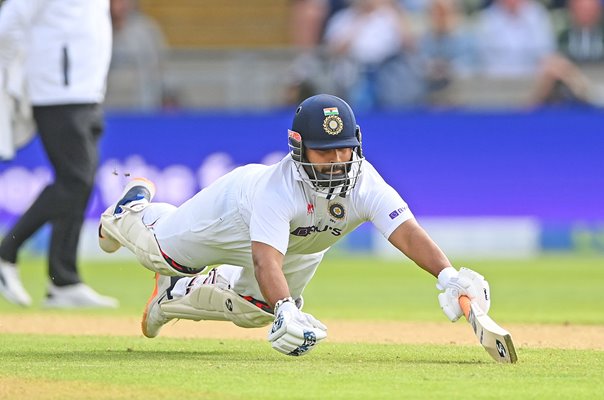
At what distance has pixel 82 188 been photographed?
29.6 ft

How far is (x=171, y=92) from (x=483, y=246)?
389cm

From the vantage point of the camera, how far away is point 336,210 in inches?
234

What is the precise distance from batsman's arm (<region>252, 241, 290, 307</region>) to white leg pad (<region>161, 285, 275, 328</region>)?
660 mm

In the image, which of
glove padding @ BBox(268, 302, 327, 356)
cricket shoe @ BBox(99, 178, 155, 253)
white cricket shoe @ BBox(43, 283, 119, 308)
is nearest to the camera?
glove padding @ BBox(268, 302, 327, 356)

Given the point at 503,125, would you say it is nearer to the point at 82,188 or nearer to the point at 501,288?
the point at 501,288

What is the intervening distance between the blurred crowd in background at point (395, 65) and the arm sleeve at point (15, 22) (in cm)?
557

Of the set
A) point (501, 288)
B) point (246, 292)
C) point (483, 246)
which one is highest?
point (246, 292)

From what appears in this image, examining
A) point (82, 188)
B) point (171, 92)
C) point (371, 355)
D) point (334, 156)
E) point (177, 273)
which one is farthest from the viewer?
point (171, 92)

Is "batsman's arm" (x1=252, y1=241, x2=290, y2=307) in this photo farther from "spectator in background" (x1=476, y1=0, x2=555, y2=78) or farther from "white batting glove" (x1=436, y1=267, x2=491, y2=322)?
"spectator in background" (x1=476, y1=0, x2=555, y2=78)

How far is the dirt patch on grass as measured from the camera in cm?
701

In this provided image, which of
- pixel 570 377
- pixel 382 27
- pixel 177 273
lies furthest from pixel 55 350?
pixel 382 27

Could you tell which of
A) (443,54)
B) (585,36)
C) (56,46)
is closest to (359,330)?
(56,46)

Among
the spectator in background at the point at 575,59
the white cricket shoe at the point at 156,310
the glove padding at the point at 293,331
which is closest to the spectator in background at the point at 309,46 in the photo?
the spectator in background at the point at 575,59

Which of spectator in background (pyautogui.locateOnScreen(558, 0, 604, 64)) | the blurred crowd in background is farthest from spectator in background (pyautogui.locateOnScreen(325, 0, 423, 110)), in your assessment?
spectator in background (pyautogui.locateOnScreen(558, 0, 604, 64))
